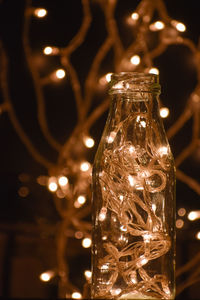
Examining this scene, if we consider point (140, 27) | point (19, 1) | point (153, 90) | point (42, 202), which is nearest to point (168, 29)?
point (140, 27)

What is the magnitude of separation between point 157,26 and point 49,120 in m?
0.51

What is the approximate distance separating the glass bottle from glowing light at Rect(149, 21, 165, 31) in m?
0.80

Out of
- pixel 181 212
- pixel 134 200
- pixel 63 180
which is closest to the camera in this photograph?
pixel 134 200

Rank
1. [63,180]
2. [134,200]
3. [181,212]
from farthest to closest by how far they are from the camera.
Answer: [181,212] → [63,180] → [134,200]

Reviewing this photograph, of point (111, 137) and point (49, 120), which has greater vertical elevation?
point (49, 120)

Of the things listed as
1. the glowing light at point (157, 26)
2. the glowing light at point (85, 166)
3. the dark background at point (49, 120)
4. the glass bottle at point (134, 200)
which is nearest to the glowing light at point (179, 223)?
the dark background at point (49, 120)

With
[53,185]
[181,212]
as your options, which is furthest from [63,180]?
[181,212]

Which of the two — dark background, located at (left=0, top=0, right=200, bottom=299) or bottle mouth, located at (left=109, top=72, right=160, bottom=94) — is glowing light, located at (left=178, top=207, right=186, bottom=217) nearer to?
dark background, located at (left=0, top=0, right=200, bottom=299)

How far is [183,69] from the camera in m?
1.55

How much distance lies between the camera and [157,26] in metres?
1.44

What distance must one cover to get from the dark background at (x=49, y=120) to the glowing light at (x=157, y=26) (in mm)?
77

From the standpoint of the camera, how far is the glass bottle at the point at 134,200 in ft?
2.09

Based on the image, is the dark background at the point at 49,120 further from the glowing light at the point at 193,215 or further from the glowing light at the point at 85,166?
the glowing light at the point at 85,166

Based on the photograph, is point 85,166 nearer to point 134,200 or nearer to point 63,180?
point 63,180
